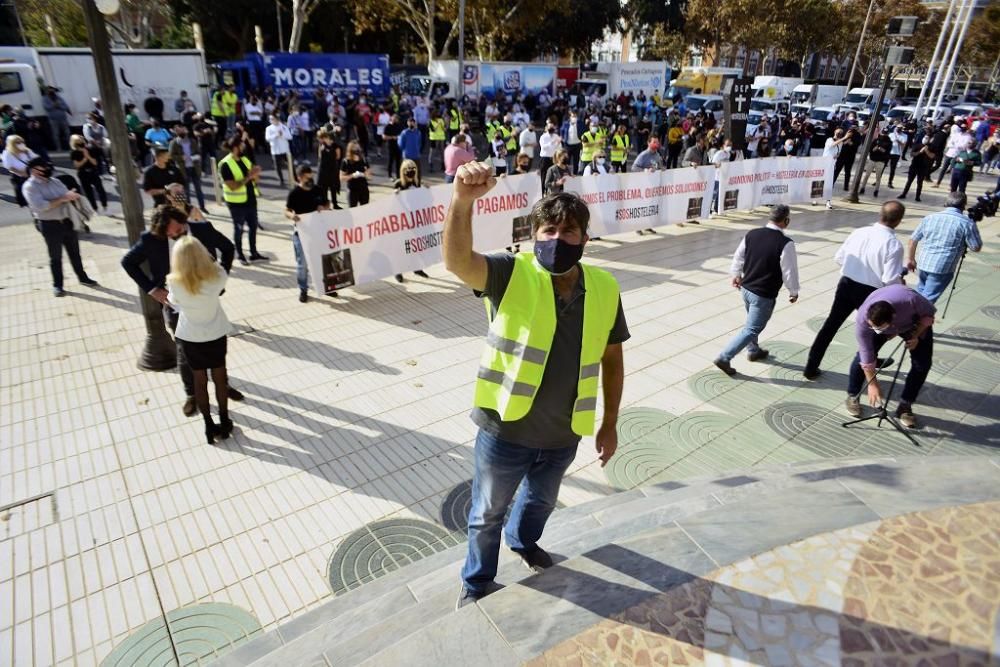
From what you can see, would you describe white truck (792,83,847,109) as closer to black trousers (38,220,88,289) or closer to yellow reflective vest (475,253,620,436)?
black trousers (38,220,88,289)

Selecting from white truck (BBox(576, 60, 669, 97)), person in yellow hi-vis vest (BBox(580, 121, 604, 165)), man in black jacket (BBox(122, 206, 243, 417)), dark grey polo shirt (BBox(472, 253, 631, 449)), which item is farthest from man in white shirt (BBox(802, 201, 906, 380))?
white truck (BBox(576, 60, 669, 97))

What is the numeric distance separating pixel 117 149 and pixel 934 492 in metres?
6.94

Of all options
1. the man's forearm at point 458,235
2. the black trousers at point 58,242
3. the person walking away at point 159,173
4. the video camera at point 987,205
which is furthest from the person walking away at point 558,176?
the man's forearm at point 458,235

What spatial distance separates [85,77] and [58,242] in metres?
17.7

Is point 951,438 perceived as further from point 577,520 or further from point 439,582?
point 439,582

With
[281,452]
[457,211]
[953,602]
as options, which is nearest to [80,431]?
[281,452]

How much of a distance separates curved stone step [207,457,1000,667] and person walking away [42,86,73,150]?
72.9 feet

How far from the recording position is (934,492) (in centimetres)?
395

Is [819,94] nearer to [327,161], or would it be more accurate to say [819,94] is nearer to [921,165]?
[921,165]

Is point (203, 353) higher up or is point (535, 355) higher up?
point (535, 355)

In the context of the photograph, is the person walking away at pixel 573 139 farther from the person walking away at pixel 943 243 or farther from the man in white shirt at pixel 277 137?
the person walking away at pixel 943 243

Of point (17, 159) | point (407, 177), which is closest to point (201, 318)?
point (407, 177)

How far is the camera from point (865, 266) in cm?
588

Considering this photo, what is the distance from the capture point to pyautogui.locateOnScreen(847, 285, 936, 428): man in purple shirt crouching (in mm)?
4910
